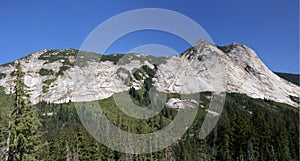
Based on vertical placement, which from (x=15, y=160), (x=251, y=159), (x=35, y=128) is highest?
(x=35, y=128)

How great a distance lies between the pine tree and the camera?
1128 inches

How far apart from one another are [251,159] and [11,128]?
49.9m

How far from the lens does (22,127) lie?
28.9m

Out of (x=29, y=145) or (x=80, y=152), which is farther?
(x=80, y=152)

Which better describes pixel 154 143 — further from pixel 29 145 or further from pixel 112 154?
pixel 29 145

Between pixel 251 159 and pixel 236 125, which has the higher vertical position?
pixel 236 125

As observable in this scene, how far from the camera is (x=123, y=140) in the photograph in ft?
236

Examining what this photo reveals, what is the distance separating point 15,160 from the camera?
29438 millimetres

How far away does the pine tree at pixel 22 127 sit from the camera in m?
28.7

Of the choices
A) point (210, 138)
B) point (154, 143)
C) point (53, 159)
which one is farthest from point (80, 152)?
point (210, 138)

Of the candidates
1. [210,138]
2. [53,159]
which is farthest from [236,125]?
[210,138]

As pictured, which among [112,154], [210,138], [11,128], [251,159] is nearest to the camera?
[11,128]

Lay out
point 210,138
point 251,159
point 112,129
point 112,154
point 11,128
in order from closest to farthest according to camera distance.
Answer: point 11,128 → point 251,159 → point 112,154 → point 112,129 → point 210,138

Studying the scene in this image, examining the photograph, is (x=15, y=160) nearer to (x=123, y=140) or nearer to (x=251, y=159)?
(x=123, y=140)
